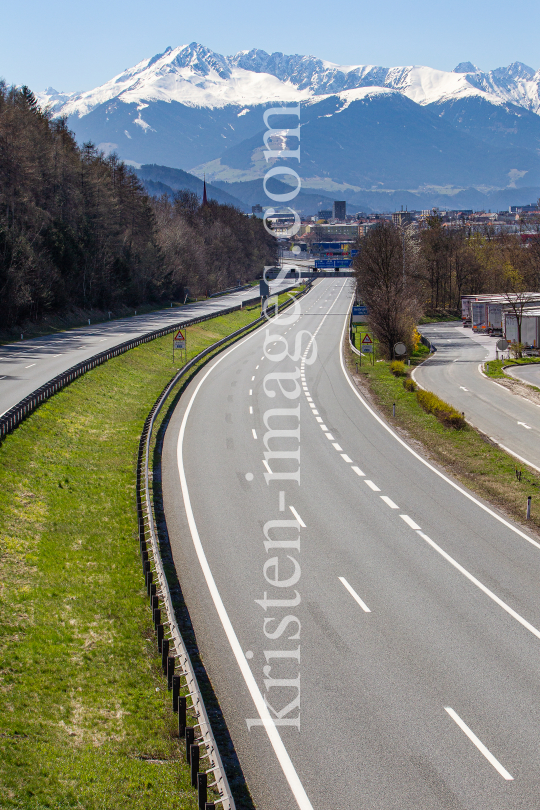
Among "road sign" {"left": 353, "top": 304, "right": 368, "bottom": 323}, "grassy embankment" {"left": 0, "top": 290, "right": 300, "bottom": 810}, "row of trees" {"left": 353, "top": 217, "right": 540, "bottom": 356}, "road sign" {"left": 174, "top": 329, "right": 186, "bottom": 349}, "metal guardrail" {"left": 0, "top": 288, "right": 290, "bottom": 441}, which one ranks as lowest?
"grassy embankment" {"left": 0, "top": 290, "right": 300, "bottom": 810}

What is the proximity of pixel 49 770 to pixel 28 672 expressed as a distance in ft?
9.00

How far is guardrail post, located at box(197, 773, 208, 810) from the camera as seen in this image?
8609 mm

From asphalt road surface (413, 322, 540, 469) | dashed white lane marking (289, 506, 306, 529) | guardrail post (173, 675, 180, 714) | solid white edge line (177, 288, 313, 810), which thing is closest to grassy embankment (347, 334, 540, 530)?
asphalt road surface (413, 322, 540, 469)

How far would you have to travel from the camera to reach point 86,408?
33750mm

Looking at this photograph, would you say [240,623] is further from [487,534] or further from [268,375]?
[268,375]

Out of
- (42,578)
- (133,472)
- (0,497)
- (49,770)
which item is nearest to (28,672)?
(49,770)

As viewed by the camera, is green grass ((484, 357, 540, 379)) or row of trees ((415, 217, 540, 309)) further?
row of trees ((415, 217, 540, 309))

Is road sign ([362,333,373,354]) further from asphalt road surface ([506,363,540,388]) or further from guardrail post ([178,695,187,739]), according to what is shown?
guardrail post ([178,695,187,739])

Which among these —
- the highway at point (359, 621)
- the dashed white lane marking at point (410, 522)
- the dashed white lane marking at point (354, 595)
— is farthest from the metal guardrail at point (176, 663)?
the dashed white lane marking at point (410, 522)

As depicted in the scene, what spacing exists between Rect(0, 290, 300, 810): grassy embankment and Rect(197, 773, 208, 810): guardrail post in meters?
0.52

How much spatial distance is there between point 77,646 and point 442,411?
23.7m

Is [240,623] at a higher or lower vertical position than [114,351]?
lower

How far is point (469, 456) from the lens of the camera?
2762 cm

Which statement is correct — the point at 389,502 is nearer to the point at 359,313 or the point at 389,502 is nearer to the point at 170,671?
the point at 170,671
